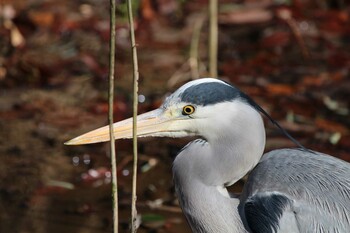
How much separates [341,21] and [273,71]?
102 cm

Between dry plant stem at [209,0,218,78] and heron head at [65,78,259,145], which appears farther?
dry plant stem at [209,0,218,78]

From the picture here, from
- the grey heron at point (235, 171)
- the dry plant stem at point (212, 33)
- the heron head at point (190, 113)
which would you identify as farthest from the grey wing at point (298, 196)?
the dry plant stem at point (212, 33)

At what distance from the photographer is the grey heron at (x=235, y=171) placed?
4082 mm

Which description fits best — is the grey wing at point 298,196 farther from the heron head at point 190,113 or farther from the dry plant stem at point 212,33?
the dry plant stem at point 212,33

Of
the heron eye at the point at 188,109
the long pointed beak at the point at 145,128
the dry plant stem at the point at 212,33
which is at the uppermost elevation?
the heron eye at the point at 188,109

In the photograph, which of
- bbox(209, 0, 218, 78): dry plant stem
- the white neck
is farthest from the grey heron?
bbox(209, 0, 218, 78): dry plant stem

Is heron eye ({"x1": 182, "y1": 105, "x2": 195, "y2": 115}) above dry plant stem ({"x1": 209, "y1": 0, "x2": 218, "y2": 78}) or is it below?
above

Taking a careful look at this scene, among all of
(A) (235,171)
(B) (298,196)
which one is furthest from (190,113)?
(B) (298,196)

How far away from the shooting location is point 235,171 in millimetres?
4211

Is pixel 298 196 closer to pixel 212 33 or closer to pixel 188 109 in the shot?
pixel 188 109

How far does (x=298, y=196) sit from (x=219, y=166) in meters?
0.36

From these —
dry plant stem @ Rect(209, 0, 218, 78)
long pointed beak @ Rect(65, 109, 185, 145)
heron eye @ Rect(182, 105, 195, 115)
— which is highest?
heron eye @ Rect(182, 105, 195, 115)

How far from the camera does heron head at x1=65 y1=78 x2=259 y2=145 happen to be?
4.11 metres

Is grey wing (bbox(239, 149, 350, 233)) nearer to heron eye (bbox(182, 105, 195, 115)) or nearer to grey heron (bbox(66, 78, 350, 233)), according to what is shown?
grey heron (bbox(66, 78, 350, 233))
